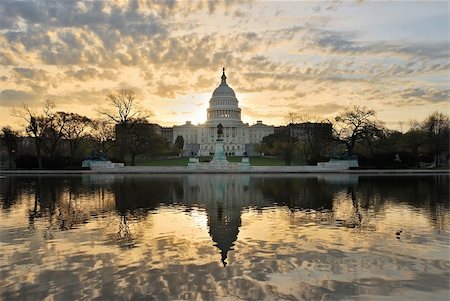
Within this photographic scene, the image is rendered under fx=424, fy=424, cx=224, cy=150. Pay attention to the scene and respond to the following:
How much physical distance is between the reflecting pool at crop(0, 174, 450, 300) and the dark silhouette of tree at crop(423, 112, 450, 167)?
144 feet

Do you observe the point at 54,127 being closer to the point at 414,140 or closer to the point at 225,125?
the point at 414,140

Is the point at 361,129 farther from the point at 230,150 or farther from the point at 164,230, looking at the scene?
the point at 230,150

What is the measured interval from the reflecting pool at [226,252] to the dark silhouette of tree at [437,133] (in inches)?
1731

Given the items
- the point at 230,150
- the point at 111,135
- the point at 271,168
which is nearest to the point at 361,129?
the point at 271,168

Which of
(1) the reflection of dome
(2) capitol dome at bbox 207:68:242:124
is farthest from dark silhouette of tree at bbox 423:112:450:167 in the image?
(2) capitol dome at bbox 207:68:242:124

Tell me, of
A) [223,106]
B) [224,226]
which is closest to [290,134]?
[224,226]

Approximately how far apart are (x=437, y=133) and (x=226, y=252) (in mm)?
58388

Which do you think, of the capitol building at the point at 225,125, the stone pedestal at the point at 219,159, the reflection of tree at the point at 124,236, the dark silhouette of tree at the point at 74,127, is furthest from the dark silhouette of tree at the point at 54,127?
the capitol building at the point at 225,125

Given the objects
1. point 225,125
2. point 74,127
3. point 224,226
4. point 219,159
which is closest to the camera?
point 224,226

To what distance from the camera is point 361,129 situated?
188ft

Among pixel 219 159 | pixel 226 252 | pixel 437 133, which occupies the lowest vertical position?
pixel 226 252

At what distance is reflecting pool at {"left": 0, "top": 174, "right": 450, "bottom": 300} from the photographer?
7.20 metres

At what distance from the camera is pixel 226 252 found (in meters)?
9.60

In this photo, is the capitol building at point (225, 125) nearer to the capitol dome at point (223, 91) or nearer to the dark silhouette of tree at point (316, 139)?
the capitol dome at point (223, 91)
